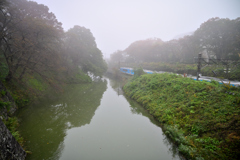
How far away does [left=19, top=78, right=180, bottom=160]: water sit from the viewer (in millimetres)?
5531

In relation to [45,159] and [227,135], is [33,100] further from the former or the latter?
[227,135]

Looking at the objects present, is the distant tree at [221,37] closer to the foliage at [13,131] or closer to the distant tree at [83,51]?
the distant tree at [83,51]

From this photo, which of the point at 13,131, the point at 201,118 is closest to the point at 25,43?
the point at 13,131

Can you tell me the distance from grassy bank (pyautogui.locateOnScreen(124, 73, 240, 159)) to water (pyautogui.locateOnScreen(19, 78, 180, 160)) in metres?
0.79

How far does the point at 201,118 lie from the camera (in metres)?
6.62

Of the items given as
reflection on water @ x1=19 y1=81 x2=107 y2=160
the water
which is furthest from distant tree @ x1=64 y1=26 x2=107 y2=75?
the water

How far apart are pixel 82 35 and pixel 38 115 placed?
24.4 metres

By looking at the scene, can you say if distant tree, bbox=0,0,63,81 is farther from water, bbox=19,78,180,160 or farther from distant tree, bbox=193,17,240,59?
distant tree, bbox=193,17,240,59

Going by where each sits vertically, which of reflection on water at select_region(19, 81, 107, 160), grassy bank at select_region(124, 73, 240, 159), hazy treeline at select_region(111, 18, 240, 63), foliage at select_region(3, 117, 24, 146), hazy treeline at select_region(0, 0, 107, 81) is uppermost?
hazy treeline at select_region(111, 18, 240, 63)

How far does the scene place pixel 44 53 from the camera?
34.8ft

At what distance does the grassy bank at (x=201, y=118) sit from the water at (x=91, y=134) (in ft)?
2.60

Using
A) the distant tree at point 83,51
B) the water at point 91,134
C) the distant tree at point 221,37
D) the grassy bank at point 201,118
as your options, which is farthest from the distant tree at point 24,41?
the distant tree at point 221,37

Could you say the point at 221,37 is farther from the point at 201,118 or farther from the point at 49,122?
the point at 49,122

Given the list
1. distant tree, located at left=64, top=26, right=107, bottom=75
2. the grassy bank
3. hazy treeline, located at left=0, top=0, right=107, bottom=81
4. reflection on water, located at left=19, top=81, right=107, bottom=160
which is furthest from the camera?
distant tree, located at left=64, top=26, right=107, bottom=75
